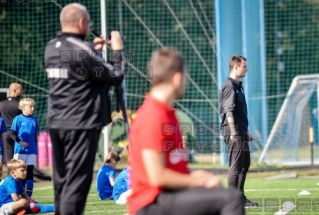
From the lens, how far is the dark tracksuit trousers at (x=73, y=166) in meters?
6.00

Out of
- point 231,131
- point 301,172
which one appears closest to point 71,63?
point 231,131

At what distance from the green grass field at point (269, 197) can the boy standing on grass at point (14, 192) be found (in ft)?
2.88

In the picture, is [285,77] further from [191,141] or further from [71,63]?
[71,63]

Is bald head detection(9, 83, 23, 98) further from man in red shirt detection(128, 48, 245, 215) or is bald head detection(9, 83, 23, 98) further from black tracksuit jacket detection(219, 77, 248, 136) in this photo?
man in red shirt detection(128, 48, 245, 215)

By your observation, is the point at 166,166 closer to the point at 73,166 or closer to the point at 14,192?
the point at 73,166

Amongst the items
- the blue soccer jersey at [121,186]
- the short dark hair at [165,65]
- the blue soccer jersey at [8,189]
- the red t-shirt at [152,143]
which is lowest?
the blue soccer jersey at [121,186]

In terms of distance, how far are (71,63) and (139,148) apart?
1.91m

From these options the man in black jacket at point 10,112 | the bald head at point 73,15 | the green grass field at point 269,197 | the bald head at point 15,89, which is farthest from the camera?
the man in black jacket at point 10,112

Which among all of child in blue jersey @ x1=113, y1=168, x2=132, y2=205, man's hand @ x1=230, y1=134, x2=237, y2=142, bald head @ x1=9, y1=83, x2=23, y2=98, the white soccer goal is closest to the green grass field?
child in blue jersey @ x1=113, y1=168, x2=132, y2=205

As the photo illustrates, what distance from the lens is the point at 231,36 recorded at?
2070 cm

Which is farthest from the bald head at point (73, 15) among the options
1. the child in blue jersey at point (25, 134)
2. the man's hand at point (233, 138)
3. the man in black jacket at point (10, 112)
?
the man in black jacket at point (10, 112)

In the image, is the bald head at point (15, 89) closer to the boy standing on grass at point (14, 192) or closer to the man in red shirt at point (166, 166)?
the boy standing on grass at point (14, 192)

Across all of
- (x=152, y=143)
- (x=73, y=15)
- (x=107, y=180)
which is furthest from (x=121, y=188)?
(x=152, y=143)

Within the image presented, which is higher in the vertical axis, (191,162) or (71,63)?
(71,63)
